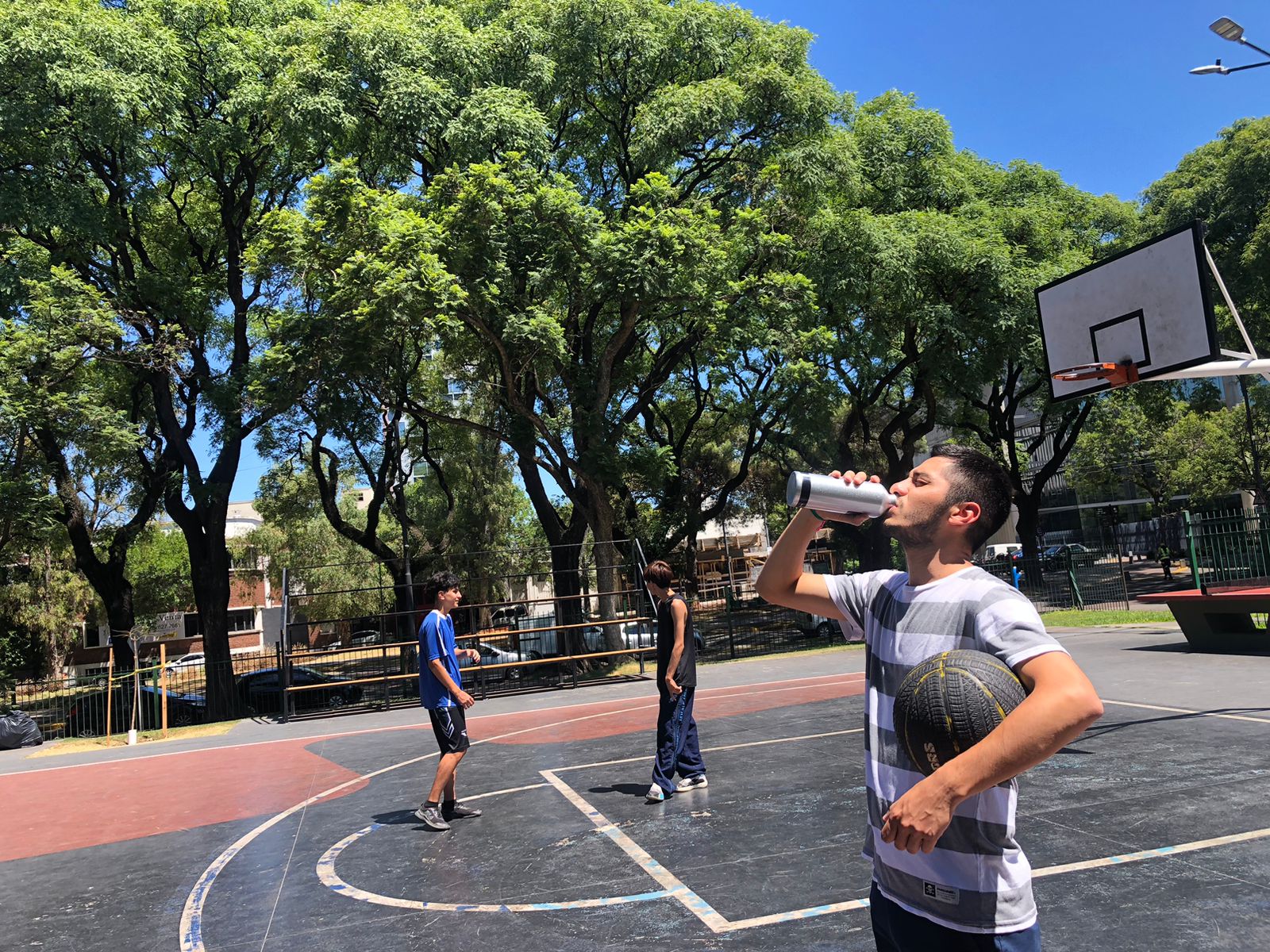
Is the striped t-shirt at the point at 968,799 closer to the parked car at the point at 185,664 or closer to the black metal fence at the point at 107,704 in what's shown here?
the black metal fence at the point at 107,704

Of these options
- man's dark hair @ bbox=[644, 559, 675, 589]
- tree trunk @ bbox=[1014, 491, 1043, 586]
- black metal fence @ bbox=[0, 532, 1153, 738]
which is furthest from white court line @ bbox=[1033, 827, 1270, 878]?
tree trunk @ bbox=[1014, 491, 1043, 586]

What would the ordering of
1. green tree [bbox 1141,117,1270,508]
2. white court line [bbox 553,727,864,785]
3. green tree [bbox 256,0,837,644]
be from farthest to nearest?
green tree [bbox 1141,117,1270,508] < green tree [bbox 256,0,837,644] < white court line [bbox 553,727,864,785]

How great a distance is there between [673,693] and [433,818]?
7.10 ft

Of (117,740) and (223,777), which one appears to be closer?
(223,777)

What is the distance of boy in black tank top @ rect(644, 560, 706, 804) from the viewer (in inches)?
297

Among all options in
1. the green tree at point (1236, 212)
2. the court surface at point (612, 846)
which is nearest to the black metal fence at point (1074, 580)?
the green tree at point (1236, 212)

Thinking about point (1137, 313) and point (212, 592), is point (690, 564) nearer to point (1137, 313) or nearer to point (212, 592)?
point (212, 592)

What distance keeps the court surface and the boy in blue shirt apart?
28 cm

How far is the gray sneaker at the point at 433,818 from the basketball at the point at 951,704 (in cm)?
565

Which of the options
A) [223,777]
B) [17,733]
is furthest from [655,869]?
[17,733]

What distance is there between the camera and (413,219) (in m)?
18.3

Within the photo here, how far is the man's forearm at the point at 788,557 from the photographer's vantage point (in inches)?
111

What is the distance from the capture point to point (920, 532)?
2504 millimetres

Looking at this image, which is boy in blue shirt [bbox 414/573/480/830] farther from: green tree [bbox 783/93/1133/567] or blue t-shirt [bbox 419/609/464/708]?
green tree [bbox 783/93/1133/567]
